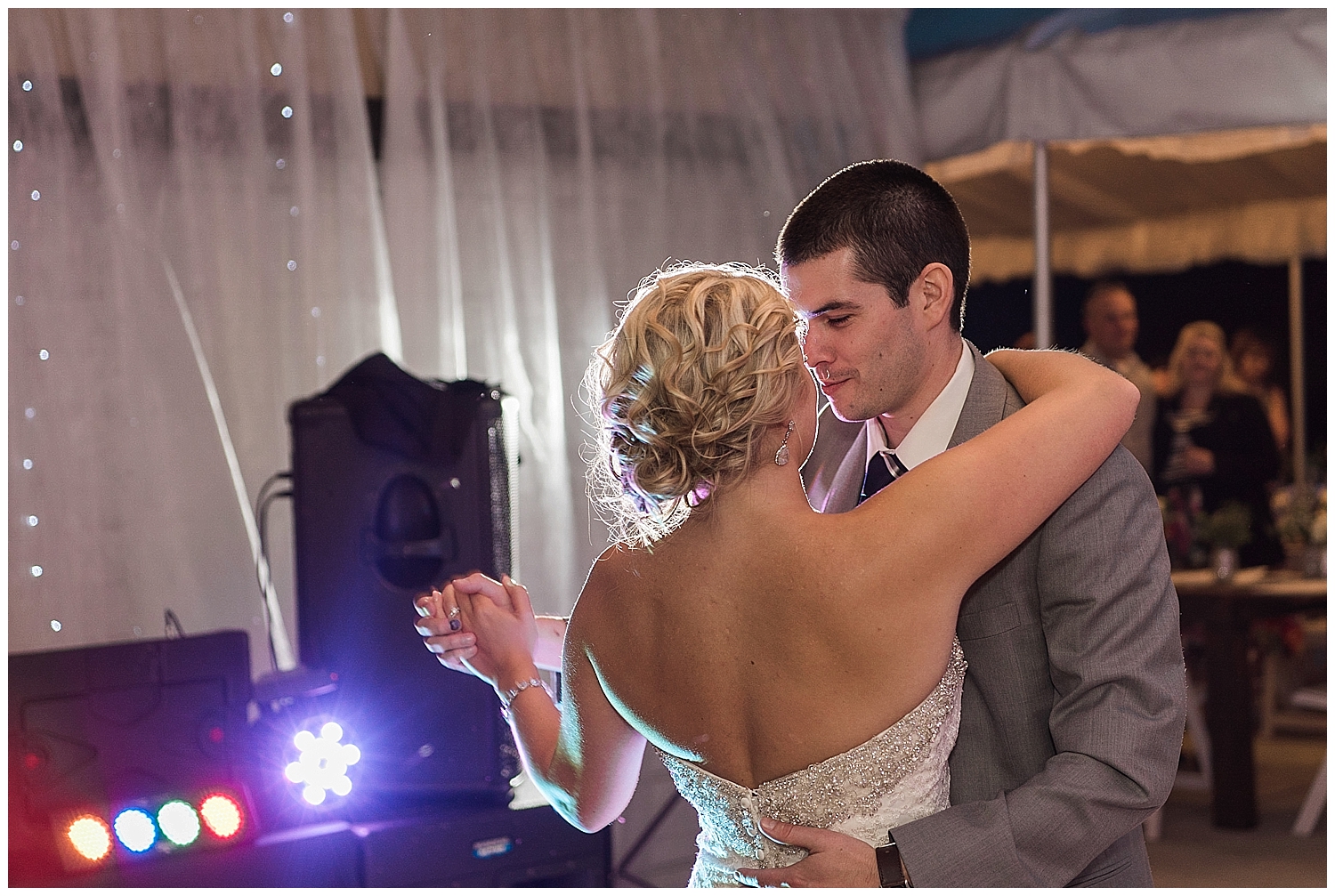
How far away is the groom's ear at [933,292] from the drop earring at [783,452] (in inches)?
17.2

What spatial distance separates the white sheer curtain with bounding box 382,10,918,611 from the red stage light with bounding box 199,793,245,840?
4.91 ft

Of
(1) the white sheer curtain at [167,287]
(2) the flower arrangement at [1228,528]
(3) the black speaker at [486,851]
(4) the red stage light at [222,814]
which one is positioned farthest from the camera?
(2) the flower arrangement at [1228,528]

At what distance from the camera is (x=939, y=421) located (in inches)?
68.2

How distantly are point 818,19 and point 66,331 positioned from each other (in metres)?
2.83

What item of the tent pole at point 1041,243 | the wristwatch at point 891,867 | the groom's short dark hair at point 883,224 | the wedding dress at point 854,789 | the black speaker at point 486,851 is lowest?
the black speaker at point 486,851

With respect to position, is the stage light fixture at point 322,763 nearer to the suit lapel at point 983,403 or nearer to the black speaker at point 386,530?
the black speaker at point 386,530

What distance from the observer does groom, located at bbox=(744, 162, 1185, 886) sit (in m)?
1.44

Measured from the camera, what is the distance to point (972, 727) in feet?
5.17

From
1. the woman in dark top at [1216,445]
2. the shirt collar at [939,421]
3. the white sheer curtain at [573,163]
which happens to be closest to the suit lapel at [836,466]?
the shirt collar at [939,421]

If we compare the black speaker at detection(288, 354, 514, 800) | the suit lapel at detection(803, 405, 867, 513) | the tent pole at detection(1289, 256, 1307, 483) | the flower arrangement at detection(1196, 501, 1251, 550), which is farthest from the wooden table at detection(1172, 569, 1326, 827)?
the suit lapel at detection(803, 405, 867, 513)

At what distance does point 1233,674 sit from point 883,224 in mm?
3740

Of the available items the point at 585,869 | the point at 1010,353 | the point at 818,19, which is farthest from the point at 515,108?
the point at 1010,353

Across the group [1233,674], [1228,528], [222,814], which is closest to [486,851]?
[222,814]

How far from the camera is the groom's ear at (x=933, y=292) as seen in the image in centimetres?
174
